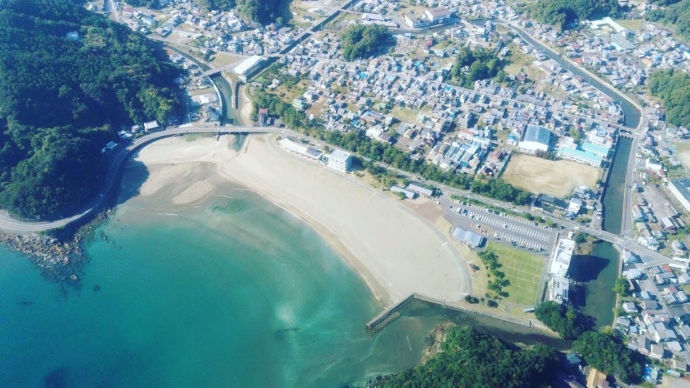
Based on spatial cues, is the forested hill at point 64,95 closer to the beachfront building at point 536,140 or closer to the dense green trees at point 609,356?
the beachfront building at point 536,140

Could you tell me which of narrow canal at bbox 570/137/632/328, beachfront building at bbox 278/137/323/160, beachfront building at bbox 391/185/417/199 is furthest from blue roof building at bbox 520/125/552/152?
beachfront building at bbox 278/137/323/160

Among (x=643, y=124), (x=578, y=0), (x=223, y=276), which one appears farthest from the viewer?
(x=578, y=0)

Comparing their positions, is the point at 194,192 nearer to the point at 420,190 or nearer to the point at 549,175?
the point at 420,190

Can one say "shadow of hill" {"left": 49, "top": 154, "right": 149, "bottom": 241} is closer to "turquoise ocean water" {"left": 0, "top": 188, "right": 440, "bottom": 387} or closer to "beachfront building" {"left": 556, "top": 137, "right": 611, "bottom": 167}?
"turquoise ocean water" {"left": 0, "top": 188, "right": 440, "bottom": 387}

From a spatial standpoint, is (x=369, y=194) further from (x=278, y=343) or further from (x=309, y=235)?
(x=278, y=343)

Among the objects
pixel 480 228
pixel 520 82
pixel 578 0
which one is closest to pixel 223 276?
pixel 480 228

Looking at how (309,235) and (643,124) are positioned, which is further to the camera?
(643,124)
